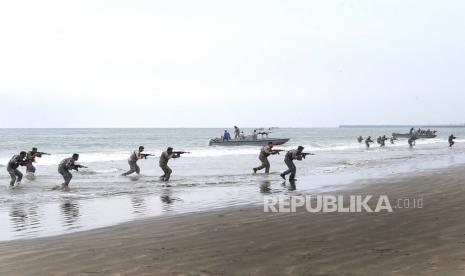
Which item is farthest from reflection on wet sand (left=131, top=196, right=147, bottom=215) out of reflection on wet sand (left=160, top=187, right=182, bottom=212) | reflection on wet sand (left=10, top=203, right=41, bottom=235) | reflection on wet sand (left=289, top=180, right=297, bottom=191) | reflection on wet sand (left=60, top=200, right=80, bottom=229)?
reflection on wet sand (left=289, top=180, right=297, bottom=191)

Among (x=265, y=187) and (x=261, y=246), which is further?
(x=265, y=187)

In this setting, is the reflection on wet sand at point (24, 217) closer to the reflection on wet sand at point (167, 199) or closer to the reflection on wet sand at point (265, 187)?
the reflection on wet sand at point (167, 199)

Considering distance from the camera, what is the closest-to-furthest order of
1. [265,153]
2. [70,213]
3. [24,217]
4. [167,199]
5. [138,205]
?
1. [24,217]
2. [70,213]
3. [138,205]
4. [167,199]
5. [265,153]

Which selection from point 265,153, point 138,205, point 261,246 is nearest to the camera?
point 261,246

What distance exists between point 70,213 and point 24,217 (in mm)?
974

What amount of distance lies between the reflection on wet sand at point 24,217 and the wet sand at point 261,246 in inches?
59.1

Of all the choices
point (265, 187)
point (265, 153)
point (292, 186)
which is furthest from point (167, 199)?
point (265, 153)

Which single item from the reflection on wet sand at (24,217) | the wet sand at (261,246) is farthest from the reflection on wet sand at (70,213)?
the wet sand at (261,246)

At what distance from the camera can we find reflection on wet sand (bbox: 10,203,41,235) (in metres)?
9.15

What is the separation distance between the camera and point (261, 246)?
22.8ft

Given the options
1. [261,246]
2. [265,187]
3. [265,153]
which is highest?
[265,153]

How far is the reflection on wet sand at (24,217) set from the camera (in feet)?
30.0

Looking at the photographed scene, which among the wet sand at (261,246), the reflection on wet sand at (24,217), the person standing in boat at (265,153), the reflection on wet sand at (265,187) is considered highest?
the person standing in boat at (265,153)

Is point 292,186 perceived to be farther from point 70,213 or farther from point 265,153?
point 70,213
